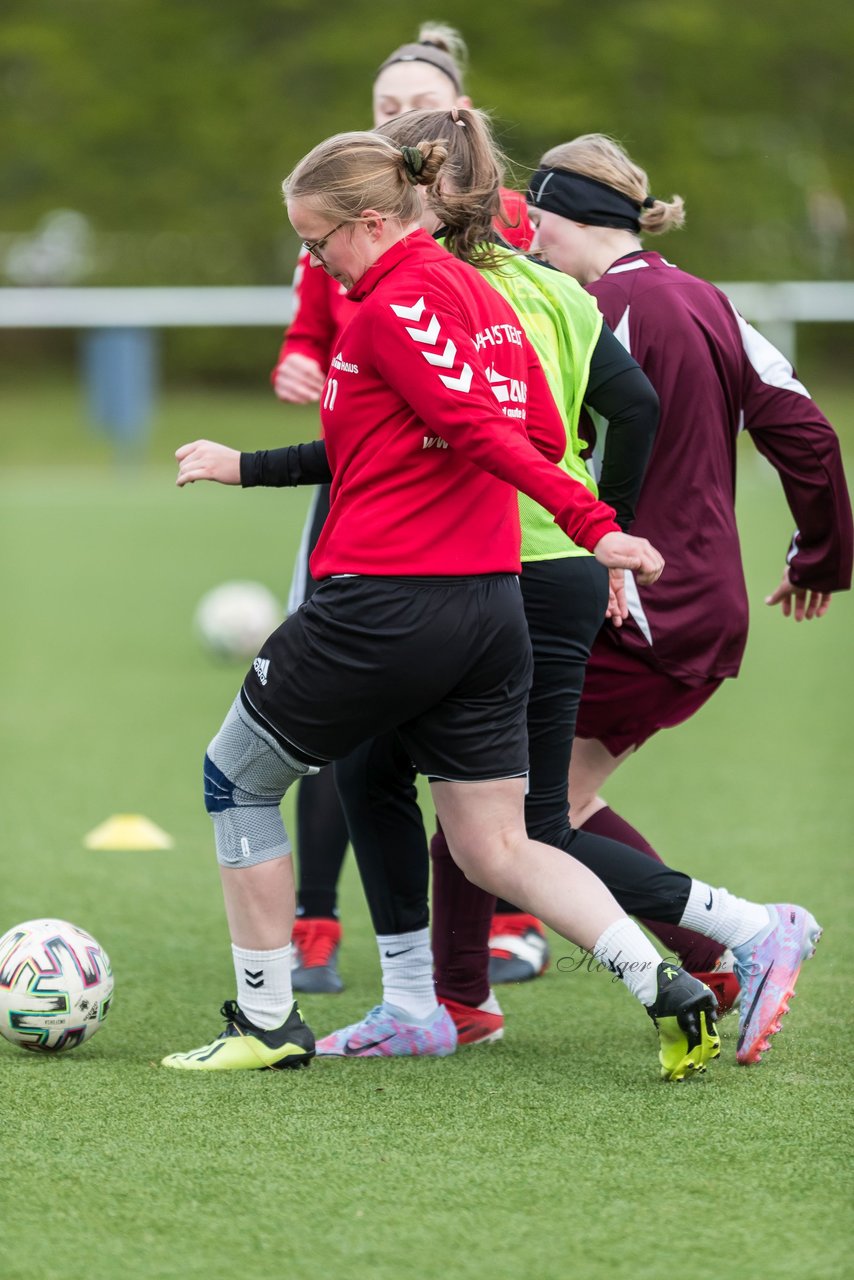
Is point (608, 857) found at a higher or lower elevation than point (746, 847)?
higher

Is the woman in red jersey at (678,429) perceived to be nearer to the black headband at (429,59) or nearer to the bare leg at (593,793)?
the bare leg at (593,793)

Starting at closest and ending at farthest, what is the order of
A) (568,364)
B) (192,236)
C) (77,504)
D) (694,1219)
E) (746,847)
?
(694,1219)
(568,364)
(746,847)
(77,504)
(192,236)

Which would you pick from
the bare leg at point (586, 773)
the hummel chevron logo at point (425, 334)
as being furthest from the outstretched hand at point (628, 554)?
the bare leg at point (586, 773)

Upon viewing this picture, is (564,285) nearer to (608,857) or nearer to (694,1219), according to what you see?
(608,857)

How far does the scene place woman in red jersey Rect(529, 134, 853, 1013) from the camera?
3947 millimetres

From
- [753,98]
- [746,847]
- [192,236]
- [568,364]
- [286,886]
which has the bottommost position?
[746,847]

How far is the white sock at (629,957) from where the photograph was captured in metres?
3.48

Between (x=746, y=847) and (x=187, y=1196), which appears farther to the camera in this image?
(x=746, y=847)

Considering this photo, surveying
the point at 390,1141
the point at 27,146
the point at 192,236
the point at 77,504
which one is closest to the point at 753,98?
the point at 192,236

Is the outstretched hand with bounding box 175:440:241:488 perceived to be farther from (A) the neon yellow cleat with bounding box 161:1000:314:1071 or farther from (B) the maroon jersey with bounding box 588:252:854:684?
(A) the neon yellow cleat with bounding box 161:1000:314:1071

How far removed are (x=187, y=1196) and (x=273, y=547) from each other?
41.6 feet

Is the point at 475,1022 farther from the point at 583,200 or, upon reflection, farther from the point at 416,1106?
the point at 583,200

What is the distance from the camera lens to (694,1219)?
2.87 metres

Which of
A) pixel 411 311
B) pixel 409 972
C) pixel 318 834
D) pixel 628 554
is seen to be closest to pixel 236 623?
pixel 318 834
